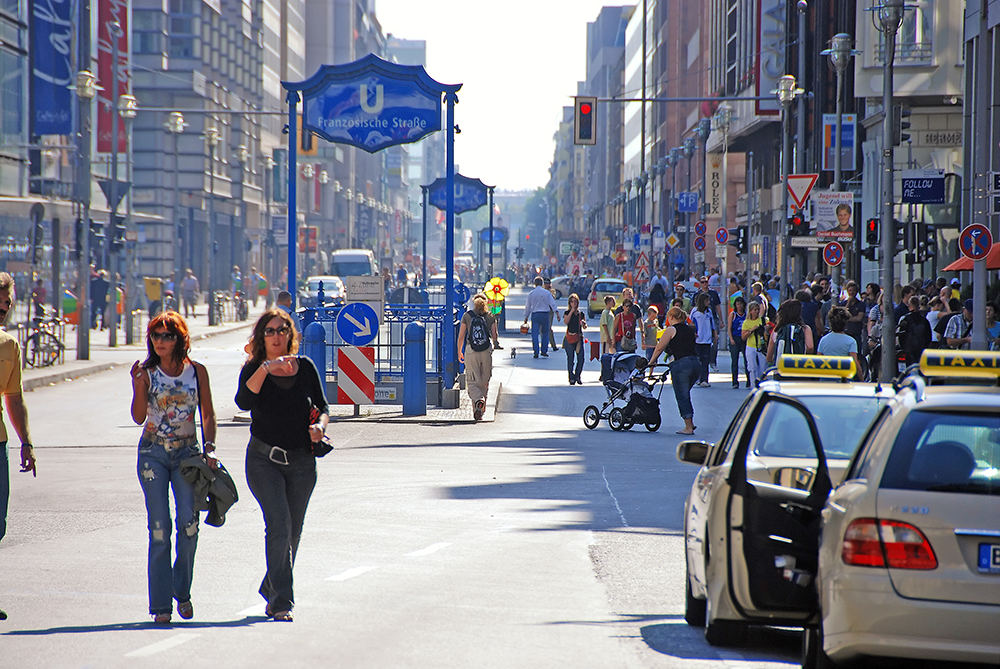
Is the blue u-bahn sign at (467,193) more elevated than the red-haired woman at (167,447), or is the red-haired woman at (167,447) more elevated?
the blue u-bahn sign at (467,193)

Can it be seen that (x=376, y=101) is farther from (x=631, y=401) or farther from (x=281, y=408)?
(x=281, y=408)

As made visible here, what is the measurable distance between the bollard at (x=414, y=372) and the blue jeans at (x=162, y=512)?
13.7 metres

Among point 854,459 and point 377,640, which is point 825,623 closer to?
point 854,459

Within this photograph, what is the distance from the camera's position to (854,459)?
6.38m

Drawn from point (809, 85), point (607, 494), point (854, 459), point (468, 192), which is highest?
point (809, 85)

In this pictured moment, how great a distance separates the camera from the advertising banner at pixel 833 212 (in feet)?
108

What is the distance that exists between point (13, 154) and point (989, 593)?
44.6 m

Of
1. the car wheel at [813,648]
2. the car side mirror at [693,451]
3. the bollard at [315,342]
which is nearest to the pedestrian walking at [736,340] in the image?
the bollard at [315,342]

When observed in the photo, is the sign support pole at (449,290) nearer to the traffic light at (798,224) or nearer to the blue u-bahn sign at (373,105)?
the blue u-bahn sign at (373,105)

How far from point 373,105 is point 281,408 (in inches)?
675

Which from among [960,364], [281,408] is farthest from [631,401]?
[960,364]

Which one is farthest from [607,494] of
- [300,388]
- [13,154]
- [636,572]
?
[13,154]

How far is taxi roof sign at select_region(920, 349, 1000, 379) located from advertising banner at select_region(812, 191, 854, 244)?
86.9 ft

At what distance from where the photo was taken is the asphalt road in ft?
23.9
